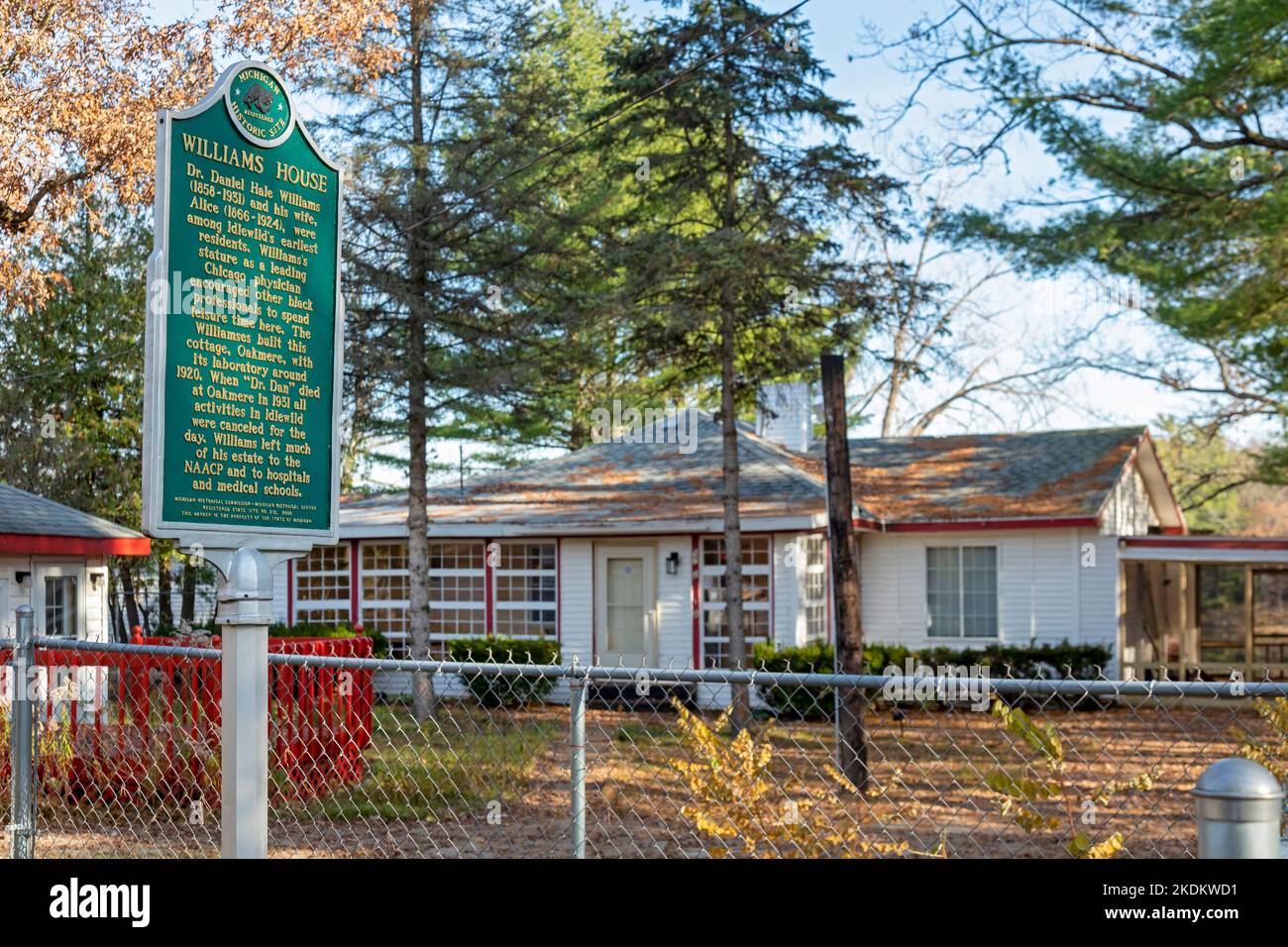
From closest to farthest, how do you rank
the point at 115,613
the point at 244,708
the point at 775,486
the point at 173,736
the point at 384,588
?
the point at 244,708 → the point at 173,736 → the point at 775,486 → the point at 384,588 → the point at 115,613

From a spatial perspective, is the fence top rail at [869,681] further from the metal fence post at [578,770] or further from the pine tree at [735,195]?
the pine tree at [735,195]

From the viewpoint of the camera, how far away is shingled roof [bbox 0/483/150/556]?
15.8 meters

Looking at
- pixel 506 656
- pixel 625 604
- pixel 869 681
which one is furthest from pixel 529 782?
pixel 625 604

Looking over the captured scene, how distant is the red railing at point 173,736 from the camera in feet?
32.6

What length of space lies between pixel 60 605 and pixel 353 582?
23.1 ft

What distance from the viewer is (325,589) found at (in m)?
24.2

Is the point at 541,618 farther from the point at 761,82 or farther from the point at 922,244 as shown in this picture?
the point at 922,244

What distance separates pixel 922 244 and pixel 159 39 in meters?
28.3

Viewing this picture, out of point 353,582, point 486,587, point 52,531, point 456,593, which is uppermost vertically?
point 52,531

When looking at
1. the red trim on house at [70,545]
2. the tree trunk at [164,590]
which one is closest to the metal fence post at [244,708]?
the red trim on house at [70,545]

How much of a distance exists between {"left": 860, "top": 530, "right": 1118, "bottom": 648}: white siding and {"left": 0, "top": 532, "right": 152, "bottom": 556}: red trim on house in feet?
39.8

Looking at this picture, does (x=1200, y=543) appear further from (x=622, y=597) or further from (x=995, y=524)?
(x=622, y=597)

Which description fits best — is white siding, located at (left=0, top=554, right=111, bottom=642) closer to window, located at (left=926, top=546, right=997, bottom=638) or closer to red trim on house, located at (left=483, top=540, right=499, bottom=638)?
red trim on house, located at (left=483, top=540, right=499, bottom=638)
